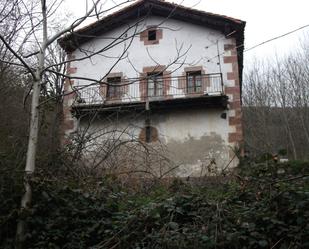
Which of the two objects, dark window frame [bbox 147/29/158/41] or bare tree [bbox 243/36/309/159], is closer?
Result: dark window frame [bbox 147/29/158/41]

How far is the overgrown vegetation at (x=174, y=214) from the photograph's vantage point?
480cm

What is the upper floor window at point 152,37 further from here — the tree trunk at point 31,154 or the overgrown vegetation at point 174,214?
the overgrown vegetation at point 174,214

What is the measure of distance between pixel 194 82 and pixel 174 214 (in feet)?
32.2

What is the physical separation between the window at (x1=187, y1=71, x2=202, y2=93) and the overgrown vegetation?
851 centimetres

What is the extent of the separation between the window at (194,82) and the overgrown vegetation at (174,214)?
851 centimetres

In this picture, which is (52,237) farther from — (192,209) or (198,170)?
(198,170)

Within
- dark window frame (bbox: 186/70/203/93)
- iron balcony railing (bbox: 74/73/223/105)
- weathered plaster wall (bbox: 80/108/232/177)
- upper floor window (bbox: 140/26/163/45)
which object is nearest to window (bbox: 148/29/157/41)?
upper floor window (bbox: 140/26/163/45)

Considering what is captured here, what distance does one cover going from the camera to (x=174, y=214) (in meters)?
5.46

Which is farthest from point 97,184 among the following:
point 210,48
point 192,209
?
point 210,48

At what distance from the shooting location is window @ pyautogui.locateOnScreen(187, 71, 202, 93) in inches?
580

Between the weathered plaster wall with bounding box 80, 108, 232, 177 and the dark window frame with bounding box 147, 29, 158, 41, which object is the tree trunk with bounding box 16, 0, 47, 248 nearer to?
the weathered plaster wall with bounding box 80, 108, 232, 177

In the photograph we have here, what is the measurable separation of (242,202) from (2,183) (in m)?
3.29

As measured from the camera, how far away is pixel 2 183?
5.68 metres

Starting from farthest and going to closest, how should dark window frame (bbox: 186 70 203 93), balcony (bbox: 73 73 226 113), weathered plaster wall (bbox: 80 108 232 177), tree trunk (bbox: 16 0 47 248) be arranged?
dark window frame (bbox: 186 70 203 93), balcony (bbox: 73 73 226 113), weathered plaster wall (bbox: 80 108 232 177), tree trunk (bbox: 16 0 47 248)
